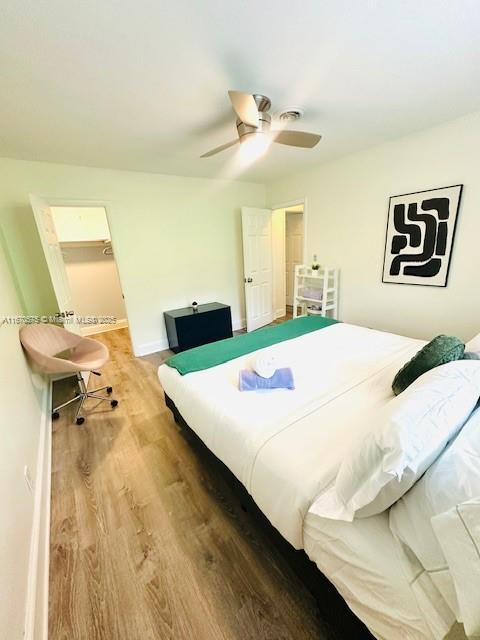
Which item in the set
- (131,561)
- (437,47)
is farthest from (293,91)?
(131,561)

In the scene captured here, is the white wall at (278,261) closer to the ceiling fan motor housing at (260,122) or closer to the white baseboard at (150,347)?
the white baseboard at (150,347)

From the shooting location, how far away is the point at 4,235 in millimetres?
2676

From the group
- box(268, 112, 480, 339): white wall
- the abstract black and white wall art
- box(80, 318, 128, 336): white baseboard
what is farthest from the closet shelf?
the abstract black and white wall art

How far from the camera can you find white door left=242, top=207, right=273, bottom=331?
4.13 m

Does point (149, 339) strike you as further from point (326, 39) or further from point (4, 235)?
point (326, 39)

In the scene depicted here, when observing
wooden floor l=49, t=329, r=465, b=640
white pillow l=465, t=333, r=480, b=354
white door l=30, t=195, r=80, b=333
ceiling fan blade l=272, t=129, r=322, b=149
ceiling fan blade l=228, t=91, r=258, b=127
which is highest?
ceiling fan blade l=228, t=91, r=258, b=127

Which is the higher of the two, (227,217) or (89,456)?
(227,217)

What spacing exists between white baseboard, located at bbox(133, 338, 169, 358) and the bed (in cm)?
189

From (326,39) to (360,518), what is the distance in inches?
85.6

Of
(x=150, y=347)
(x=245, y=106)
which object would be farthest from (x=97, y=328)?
(x=245, y=106)

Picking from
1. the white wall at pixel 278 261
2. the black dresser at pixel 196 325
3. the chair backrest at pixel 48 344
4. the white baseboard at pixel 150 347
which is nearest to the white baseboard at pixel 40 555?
the chair backrest at pixel 48 344

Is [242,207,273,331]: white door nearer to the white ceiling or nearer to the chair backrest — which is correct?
the white ceiling

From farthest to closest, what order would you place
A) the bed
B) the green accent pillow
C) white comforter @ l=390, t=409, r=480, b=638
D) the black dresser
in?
the black dresser
the green accent pillow
the bed
white comforter @ l=390, t=409, r=480, b=638

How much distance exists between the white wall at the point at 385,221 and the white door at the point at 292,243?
1308mm
